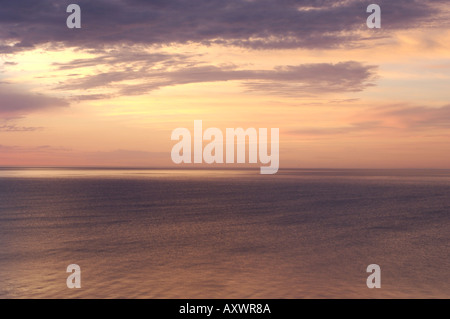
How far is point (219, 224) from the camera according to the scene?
2195 inches

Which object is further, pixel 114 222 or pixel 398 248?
pixel 114 222

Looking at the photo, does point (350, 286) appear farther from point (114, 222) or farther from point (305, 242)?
point (114, 222)

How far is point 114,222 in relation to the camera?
56469mm
